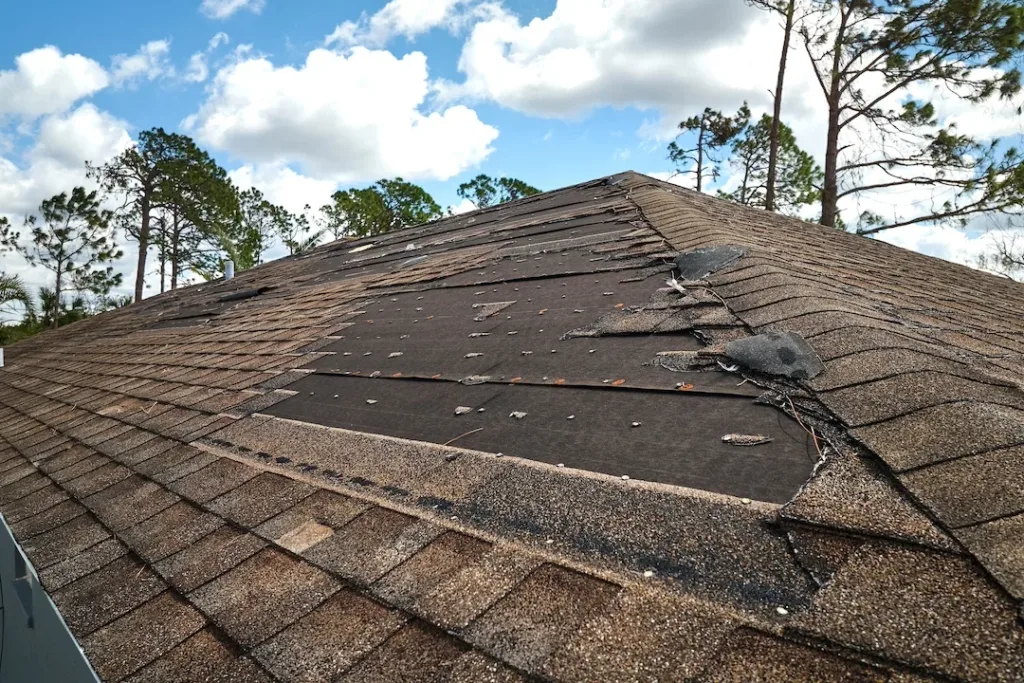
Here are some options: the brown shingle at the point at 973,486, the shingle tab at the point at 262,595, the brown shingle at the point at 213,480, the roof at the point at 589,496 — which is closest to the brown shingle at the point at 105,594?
the roof at the point at 589,496

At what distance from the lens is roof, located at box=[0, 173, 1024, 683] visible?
959 millimetres

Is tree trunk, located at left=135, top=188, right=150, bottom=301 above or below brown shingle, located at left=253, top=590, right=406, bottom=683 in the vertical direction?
above

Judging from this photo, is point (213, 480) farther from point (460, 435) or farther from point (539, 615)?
point (539, 615)

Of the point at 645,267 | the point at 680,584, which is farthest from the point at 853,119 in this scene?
the point at 680,584

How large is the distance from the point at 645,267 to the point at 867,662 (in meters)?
2.58

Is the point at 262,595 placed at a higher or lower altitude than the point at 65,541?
higher

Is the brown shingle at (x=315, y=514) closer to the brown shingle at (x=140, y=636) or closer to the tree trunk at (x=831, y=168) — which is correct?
the brown shingle at (x=140, y=636)

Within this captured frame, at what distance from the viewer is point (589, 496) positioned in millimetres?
1427

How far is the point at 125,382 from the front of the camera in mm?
4559

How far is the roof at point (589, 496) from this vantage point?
3.15 ft

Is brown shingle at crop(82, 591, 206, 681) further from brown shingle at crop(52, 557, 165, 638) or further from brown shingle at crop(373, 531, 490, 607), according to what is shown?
brown shingle at crop(373, 531, 490, 607)

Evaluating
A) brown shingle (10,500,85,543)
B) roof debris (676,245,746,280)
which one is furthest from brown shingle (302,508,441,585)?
roof debris (676,245,746,280)

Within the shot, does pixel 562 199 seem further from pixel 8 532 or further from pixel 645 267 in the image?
pixel 8 532

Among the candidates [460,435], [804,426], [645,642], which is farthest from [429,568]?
[804,426]
